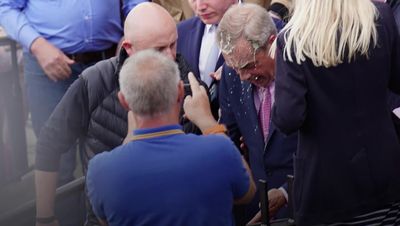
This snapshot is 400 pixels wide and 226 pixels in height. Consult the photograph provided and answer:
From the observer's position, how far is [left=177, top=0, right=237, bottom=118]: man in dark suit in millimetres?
3723

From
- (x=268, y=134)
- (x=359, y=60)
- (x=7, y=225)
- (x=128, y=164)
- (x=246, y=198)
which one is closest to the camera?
(x=128, y=164)

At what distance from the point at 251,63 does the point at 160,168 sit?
3.09ft

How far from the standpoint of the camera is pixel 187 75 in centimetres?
320

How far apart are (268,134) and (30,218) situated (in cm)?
130

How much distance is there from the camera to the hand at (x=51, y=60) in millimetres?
4055

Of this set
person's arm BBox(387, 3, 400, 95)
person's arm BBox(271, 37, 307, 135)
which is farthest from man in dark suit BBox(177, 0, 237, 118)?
person's arm BBox(387, 3, 400, 95)

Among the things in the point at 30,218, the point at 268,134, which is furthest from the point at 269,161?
the point at 30,218

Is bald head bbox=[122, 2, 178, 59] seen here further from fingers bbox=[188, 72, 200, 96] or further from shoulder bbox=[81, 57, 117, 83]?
fingers bbox=[188, 72, 200, 96]

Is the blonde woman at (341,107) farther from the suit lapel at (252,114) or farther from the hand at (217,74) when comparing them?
the hand at (217,74)

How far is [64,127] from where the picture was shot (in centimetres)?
314

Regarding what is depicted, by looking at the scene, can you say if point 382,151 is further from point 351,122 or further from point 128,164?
point 128,164

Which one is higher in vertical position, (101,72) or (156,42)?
(156,42)

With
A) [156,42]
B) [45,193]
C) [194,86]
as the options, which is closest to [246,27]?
[194,86]

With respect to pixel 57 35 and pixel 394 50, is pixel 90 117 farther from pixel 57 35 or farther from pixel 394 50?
pixel 394 50
